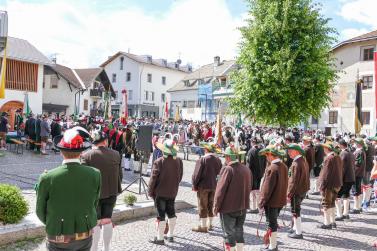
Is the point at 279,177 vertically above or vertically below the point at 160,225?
above

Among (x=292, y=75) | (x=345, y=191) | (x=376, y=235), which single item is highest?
(x=292, y=75)

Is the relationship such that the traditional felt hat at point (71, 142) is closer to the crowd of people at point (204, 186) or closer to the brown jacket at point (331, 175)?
the crowd of people at point (204, 186)

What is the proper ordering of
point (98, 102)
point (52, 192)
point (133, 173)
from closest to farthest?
point (52, 192)
point (133, 173)
point (98, 102)

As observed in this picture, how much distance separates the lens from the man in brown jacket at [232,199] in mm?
6301

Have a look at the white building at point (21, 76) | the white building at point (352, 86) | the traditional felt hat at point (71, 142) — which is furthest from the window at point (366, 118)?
the traditional felt hat at point (71, 142)

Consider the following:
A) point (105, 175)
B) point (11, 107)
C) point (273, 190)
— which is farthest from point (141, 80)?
point (105, 175)

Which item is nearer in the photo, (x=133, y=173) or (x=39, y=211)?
(x=39, y=211)

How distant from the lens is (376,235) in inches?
352

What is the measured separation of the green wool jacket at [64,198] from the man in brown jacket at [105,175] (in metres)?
2.06

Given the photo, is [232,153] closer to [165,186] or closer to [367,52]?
[165,186]

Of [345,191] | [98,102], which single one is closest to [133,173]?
[345,191]

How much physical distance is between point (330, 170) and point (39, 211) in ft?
22.4

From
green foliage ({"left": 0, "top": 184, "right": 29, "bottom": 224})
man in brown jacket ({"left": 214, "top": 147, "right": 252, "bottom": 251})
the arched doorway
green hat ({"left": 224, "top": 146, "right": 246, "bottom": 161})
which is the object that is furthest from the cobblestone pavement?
the arched doorway

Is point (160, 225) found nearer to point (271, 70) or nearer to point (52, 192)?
point (52, 192)
